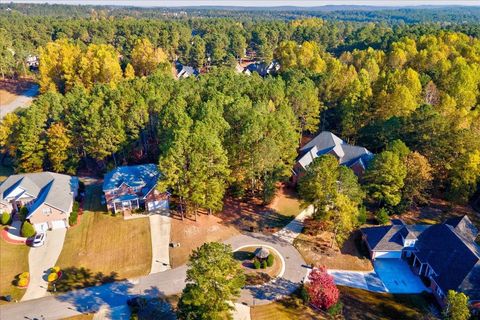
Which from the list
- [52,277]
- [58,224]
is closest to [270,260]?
[52,277]

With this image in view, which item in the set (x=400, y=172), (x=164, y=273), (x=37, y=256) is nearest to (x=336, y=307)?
(x=164, y=273)

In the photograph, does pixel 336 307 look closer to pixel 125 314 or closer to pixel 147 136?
pixel 125 314

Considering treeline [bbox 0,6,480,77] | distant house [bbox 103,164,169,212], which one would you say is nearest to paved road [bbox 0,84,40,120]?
treeline [bbox 0,6,480,77]

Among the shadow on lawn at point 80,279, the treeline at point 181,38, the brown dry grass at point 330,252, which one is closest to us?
the shadow on lawn at point 80,279

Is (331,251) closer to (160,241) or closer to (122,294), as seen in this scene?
(160,241)

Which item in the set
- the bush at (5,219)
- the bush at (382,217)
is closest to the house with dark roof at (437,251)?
the bush at (382,217)

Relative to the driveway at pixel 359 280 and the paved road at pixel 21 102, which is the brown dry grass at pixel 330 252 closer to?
the driveway at pixel 359 280

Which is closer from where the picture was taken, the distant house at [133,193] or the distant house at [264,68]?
the distant house at [133,193]
